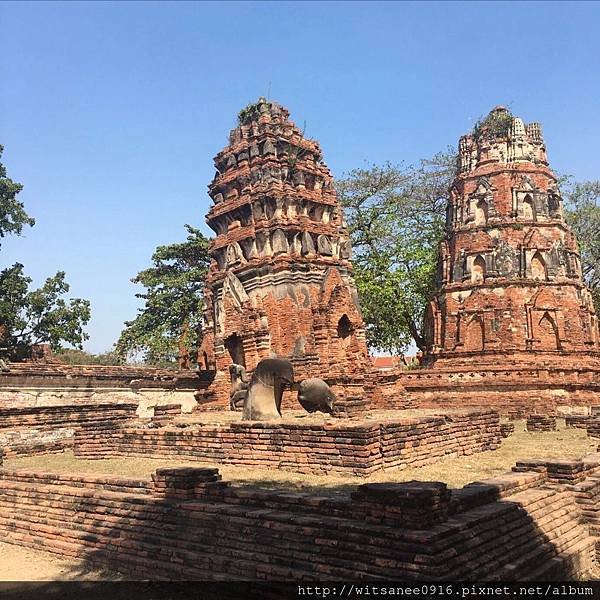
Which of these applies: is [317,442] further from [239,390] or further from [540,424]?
[540,424]

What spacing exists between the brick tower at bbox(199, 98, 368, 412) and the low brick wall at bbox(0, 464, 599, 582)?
873 centimetres

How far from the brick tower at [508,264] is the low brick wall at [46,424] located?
1415 cm

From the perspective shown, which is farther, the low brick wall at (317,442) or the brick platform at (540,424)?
the brick platform at (540,424)

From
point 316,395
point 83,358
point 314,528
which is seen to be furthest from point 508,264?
point 83,358

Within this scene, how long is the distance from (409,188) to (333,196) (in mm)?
14742

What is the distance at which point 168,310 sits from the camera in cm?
3050

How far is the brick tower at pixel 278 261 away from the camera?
17281mm

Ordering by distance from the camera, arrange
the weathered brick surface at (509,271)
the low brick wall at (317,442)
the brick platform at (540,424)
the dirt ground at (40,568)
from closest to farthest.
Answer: the dirt ground at (40,568), the low brick wall at (317,442), the brick platform at (540,424), the weathered brick surface at (509,271)

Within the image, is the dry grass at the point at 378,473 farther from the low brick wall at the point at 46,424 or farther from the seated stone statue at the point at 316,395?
the seated stone statue at the point at 316,395

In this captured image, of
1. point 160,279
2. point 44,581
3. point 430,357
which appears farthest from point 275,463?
point 160,279

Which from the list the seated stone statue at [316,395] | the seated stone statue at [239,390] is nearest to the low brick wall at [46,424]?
the seated stone statue at [239,390]

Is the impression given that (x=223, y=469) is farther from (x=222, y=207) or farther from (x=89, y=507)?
(x=222, y=207)

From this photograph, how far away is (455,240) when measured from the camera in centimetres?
2597

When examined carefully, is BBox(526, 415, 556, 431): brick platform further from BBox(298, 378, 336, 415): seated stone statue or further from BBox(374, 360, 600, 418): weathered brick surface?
BBox(298, 378, 336, 415): seated stone statue
